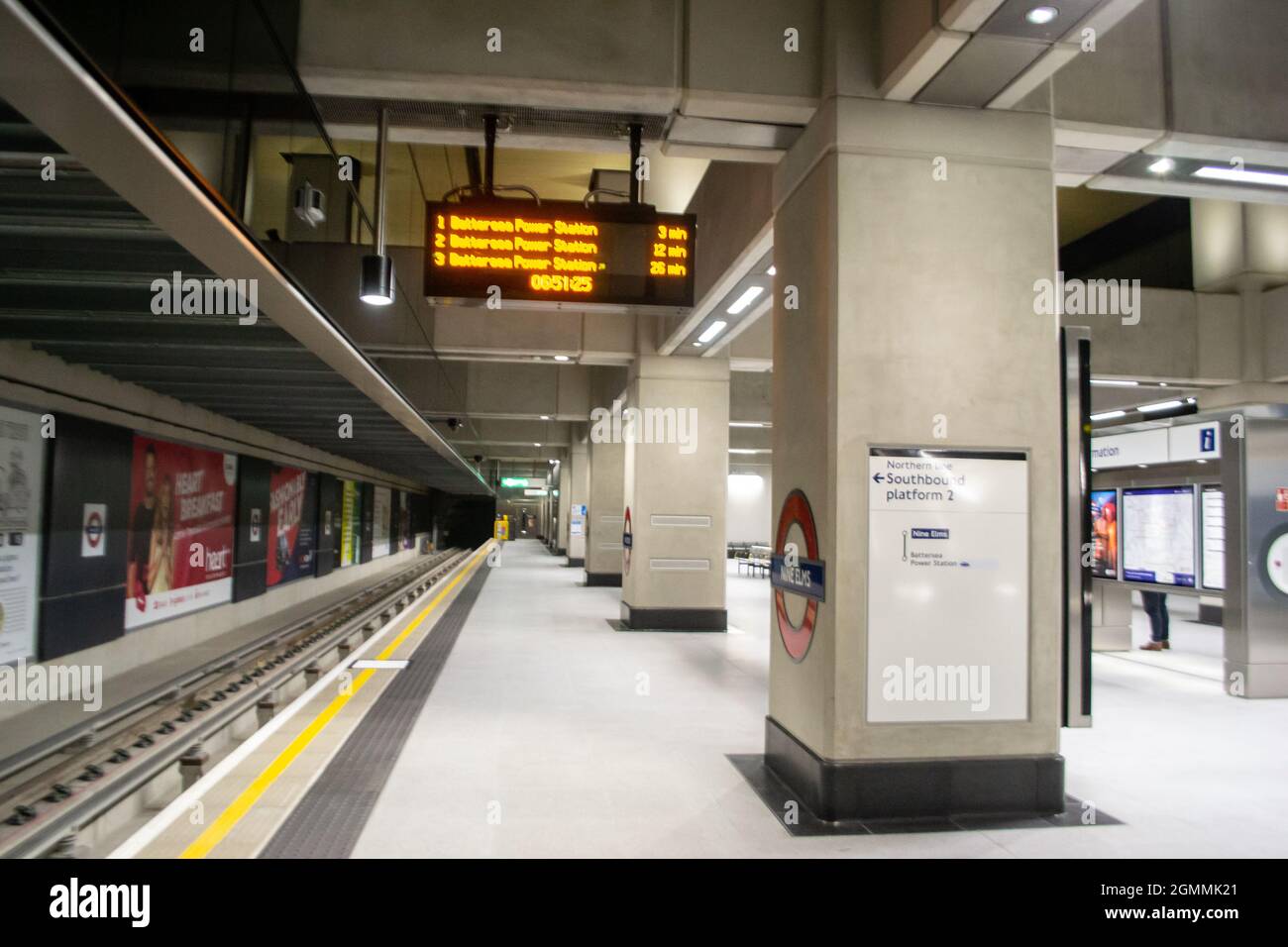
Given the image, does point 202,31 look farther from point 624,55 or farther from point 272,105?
point 624,55

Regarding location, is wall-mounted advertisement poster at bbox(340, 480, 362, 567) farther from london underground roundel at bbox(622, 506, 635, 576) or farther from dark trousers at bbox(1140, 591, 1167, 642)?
dark trousers at bbox(1140, 591, 1167, 642)

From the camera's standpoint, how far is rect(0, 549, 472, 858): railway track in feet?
13.7

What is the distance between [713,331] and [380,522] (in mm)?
18104

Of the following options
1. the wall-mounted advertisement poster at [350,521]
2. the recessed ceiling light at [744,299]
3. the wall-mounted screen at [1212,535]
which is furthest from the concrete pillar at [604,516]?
the wall-mounted screen at [1212,535]

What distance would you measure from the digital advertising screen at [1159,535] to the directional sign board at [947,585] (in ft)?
21.9

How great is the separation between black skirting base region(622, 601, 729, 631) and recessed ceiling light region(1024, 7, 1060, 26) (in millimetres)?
9448

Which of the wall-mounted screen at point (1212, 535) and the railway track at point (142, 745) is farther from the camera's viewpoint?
the wall-mounted screen at point (1212, 535)

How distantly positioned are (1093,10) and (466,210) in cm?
379

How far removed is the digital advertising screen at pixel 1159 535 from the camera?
9.69 m

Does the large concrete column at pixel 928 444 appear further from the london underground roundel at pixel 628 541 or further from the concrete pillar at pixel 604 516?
the concrete pillar at pixel 604 516

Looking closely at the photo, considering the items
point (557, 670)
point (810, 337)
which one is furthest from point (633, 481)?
point (810, 337)

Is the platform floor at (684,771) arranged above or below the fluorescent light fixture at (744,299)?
below

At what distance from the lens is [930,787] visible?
14.2ft

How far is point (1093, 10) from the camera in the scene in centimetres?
369
